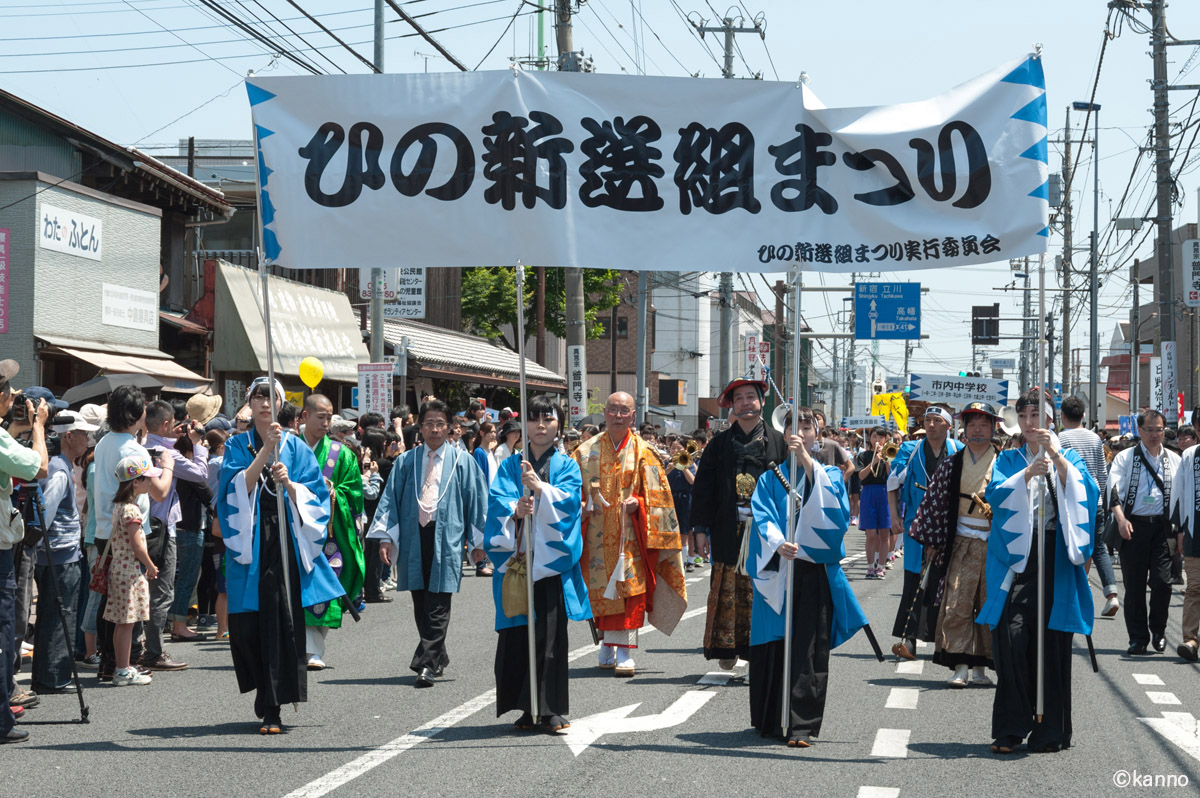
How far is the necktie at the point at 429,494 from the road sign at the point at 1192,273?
760 inches

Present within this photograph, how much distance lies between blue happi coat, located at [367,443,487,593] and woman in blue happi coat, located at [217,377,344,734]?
1540 mm

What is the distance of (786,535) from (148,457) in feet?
13.9

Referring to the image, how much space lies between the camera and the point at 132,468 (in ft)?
26.6

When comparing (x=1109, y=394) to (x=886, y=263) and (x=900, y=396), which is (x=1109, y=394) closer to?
(x=900, y=396)


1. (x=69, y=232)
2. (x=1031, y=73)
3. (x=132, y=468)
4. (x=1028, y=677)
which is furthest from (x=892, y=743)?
(x=69, y=232)

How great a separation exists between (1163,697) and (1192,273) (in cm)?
1823

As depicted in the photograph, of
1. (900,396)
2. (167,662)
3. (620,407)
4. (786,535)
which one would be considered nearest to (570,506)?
(786,535)

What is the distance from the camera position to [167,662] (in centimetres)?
909

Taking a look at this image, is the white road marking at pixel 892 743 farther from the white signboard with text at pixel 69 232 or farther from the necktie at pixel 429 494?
the white signboard with text at pixel 69 232

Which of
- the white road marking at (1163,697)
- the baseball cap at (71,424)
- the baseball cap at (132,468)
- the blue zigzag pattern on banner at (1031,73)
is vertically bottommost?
the white road marking at (1163,697)

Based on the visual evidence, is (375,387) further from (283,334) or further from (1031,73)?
(1031,73)

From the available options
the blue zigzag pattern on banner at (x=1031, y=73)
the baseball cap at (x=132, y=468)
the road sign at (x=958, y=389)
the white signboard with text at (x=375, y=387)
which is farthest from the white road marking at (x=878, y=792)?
the road sign at (x=958, y=389)

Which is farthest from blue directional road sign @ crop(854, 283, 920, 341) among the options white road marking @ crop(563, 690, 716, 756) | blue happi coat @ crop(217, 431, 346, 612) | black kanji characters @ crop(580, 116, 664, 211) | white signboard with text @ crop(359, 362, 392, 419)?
blue happi coat @ crop(217, 431, 346, 612)

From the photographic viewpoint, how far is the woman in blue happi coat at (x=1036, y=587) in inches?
252
